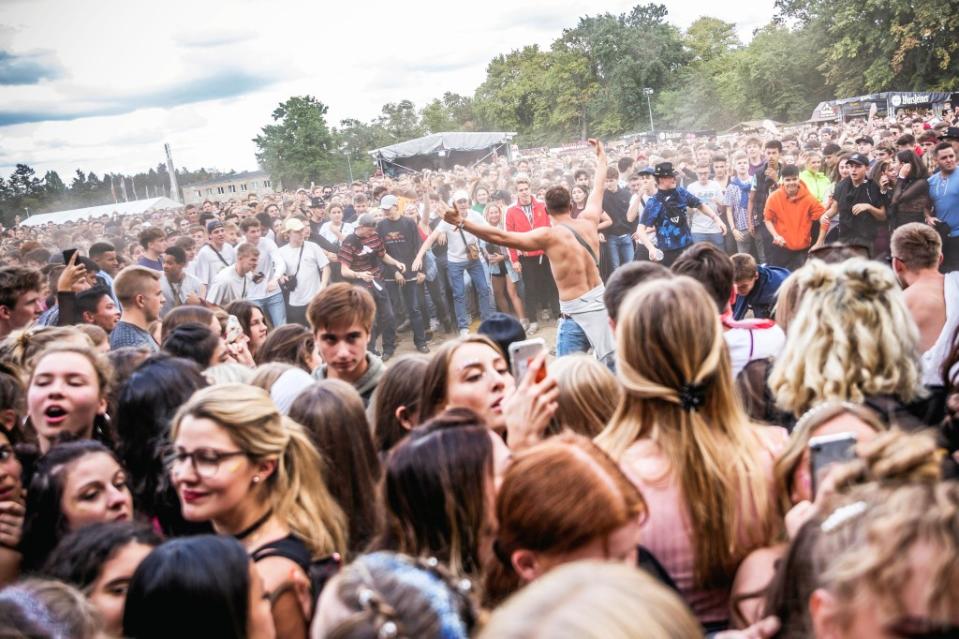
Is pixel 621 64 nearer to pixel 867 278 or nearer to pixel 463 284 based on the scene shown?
pixel 463 284

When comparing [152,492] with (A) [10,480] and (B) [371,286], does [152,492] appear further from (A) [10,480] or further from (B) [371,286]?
(B) [371,286]

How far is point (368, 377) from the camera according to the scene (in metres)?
4.06

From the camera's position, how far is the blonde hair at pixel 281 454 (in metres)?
2.37

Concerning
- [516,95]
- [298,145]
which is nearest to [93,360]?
[298,145]

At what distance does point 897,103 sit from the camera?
89.5ft

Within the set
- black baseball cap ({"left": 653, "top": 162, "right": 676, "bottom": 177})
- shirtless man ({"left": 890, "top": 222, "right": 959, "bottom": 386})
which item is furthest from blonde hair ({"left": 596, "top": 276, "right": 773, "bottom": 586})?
black baseball cap ({"left": 653, "top": 162, "right": 676, "bottom": 177})

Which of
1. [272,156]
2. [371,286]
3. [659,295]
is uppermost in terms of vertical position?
[272,156]

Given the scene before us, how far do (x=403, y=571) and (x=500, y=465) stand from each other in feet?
2.47

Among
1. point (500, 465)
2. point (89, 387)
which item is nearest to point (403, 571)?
point (500, 465)

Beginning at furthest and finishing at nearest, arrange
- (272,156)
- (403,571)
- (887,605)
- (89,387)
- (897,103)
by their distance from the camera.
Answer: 1. (897,103)
2. (272,156)
3. (89,387)
4. (403,571)
5. (887,605)

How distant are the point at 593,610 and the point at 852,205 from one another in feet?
29.3

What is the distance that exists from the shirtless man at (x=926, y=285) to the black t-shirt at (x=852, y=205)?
4.97 metres

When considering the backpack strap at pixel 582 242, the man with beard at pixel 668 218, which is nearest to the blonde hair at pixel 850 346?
the backpack strap at pixel 582 242

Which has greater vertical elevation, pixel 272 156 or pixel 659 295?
pixel 272 156
